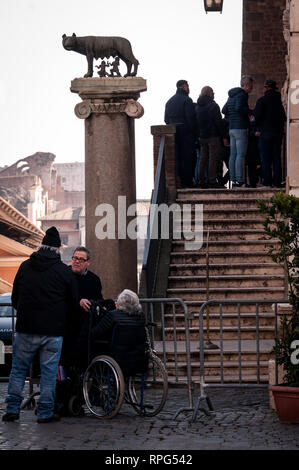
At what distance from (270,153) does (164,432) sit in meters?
8.40

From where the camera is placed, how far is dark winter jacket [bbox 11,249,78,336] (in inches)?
376

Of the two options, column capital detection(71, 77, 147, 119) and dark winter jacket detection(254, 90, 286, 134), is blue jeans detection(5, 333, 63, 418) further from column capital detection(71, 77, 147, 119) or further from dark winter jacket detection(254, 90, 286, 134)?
dark winter jacket detection(254, 90, 286, 134)

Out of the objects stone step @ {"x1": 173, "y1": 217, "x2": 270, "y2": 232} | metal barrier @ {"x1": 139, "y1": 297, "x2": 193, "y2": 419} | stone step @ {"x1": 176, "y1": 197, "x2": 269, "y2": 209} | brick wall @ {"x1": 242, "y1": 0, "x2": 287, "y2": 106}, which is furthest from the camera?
brick wall @ {"x1": 242, "y1": 0, "x2": 287, "y2": 106}

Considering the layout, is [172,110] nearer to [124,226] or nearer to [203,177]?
[203,177]

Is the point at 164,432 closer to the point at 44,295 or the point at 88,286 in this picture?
the point at 44,295

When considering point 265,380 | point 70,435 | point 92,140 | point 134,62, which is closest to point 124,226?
point 92,140

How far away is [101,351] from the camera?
32.5 feet

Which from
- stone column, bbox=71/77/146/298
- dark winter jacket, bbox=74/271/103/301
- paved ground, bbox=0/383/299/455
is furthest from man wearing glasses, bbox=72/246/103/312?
stone column, bbox=71/77/146/298

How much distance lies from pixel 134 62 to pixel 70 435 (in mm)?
6101

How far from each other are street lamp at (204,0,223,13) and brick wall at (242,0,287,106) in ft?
21.1

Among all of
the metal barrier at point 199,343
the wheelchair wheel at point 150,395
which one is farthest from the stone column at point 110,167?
the wheelchair wheel at point 150,395

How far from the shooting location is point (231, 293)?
14422 millimetres

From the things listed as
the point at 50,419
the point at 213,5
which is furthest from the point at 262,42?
the point at 50,419

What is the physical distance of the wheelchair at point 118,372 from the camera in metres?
9.60
